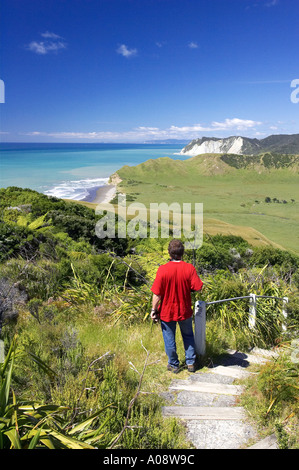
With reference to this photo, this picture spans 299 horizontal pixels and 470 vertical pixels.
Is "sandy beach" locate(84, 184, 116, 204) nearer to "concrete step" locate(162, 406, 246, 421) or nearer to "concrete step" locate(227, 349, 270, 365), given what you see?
"concrete step" locate(227, 349, 270, 365)

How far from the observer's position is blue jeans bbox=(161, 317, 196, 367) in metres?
4.10

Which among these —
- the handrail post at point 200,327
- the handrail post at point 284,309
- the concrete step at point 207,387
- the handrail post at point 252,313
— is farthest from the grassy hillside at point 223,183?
the concrete step at point 207,387

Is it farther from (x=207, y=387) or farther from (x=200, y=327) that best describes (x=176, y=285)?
(x=207, y=387)

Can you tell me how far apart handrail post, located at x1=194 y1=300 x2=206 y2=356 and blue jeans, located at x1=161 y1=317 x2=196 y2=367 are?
19 cm

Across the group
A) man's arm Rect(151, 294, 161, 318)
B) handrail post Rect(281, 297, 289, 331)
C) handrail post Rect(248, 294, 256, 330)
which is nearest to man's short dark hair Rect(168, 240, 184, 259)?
man's arm Rect(151, 294, 161, 318)

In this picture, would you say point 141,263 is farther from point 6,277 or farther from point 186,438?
point 186,438

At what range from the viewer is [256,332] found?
5.09 metres

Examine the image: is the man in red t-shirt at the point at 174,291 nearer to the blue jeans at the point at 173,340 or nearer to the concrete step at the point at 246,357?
the blue jeans at the point at 173,340

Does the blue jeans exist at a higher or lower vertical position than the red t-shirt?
lower

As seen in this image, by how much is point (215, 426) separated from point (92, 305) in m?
3.60

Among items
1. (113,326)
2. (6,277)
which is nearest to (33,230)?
(6,277)

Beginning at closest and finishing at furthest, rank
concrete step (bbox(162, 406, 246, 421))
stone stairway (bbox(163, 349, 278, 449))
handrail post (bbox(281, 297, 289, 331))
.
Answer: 1. stone stairway (bbox(163, 349, 278, 449))
2. concrete step (bbox(162, 406, 246, 421))
3. handrail post (bbox(281, 297, 289, 331))

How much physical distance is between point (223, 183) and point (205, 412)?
455ft

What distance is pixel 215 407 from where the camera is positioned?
128 inches
